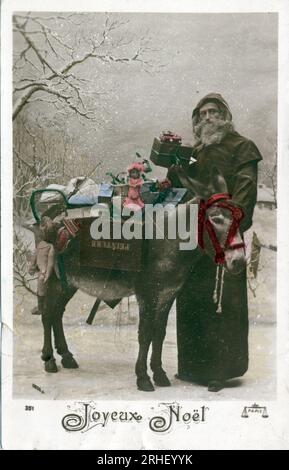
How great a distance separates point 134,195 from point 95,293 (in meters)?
0.46

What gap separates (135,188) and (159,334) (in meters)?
0.65

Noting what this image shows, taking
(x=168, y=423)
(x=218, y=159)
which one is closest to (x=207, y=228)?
(x=218, y=159)

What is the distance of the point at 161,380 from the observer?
3.73 metres

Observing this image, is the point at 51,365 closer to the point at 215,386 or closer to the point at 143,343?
the point at 143,343

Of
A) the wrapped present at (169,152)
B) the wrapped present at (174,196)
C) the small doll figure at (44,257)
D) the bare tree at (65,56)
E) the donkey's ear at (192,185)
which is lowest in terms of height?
the small doll figure at (44,257)

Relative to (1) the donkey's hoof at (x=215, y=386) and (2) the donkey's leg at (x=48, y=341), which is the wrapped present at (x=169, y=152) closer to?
(2) the donkey's leg at (x=48, y=341)

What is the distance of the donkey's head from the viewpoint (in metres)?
3.71

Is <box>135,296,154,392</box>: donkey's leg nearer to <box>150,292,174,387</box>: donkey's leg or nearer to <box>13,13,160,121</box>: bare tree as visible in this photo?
<box>150,292,174,387</box>: donkey's leg

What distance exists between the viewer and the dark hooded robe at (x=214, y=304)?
3.73m

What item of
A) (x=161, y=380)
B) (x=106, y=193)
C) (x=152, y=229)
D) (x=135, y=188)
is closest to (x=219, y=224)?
(x=152, y=229)

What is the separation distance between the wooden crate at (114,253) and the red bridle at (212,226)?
0.28m

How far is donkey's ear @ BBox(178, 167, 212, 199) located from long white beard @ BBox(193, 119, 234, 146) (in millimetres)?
157

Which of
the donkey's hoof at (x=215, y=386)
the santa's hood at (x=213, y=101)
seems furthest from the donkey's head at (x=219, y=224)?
the donkey's hoof at (x=215, y=386)
